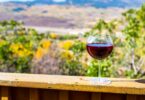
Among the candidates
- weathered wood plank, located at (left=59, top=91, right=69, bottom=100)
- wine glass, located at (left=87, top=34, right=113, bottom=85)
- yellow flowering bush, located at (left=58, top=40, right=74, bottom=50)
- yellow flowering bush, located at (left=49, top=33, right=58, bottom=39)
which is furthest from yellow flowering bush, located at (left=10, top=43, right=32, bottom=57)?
wine glass, located at (left=87, top=34, right=113, bottom=85)

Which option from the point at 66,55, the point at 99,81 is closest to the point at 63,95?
the point at 99,81

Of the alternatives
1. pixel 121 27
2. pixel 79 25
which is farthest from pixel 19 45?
pixel 121 27

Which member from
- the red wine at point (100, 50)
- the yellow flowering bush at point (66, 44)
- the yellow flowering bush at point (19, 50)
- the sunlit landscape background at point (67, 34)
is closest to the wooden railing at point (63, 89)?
the red wine at point (100, 50)

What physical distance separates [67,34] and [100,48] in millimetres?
4959

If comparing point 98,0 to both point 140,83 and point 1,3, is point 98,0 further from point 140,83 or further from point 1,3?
point 140,83

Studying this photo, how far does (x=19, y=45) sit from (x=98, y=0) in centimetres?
147

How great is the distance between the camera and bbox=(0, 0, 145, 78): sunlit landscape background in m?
6.25

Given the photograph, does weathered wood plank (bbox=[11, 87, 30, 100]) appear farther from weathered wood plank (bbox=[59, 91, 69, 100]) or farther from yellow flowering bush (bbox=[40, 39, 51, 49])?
yellow flowering bush (bbox=[40, 39, 51, 49])

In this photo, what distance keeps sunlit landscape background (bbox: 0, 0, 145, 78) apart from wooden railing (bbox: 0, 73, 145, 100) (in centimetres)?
394

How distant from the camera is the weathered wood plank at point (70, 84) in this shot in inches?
63.6

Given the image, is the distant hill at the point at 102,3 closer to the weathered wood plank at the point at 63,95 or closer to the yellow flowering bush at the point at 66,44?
the yellow flowering bush at the point at 66,44

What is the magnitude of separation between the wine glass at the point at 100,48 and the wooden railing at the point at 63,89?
0.13 feet

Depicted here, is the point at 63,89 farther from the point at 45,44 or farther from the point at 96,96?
the point at 45,44

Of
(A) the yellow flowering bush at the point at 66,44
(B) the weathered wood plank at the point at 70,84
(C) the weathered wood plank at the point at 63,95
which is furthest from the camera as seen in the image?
(A) the yellow flowering bush at the point at 66,44
